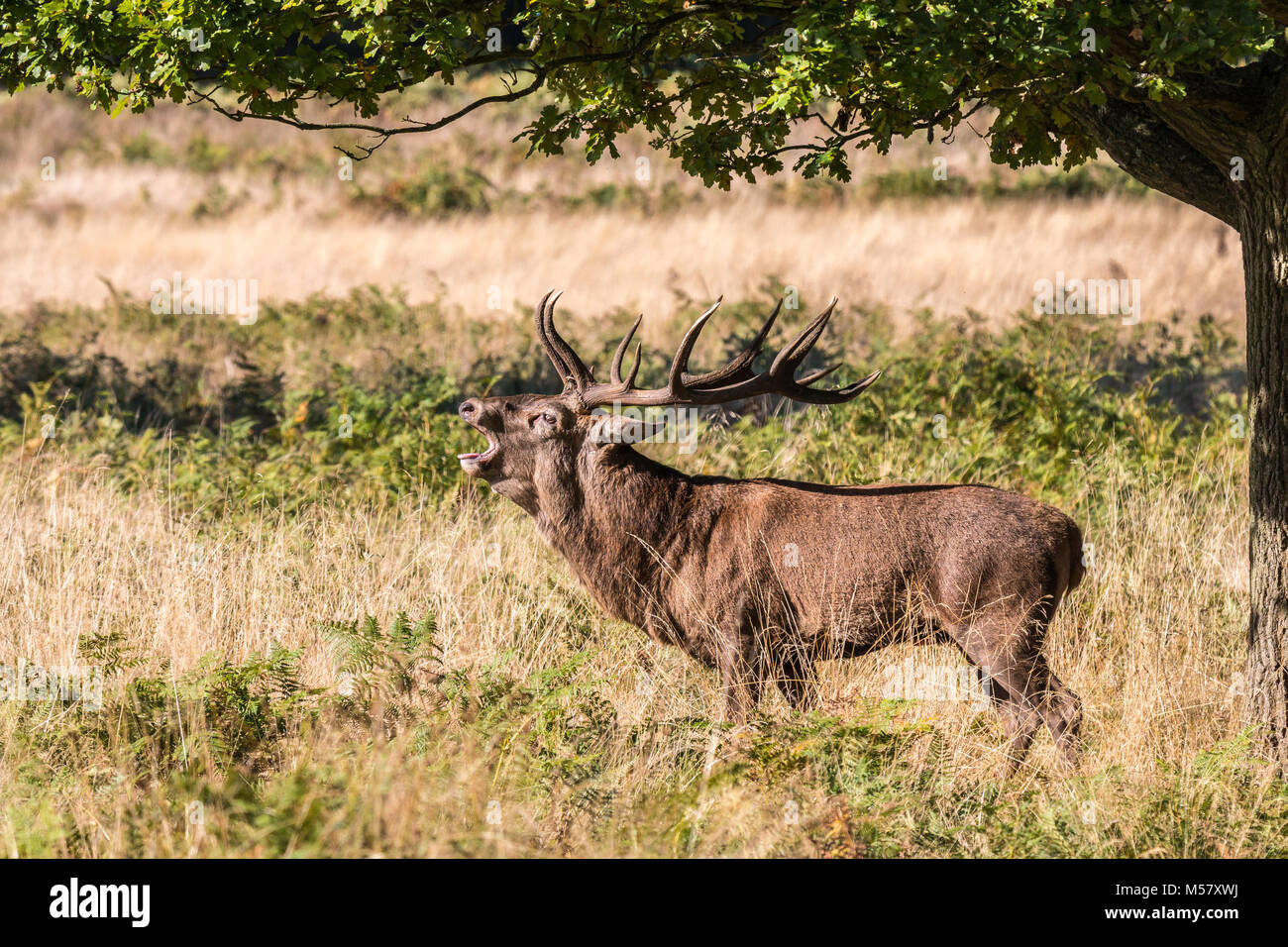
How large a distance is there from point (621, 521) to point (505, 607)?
1.04 metres

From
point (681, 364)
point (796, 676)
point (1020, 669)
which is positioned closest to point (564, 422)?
point (681, 364)

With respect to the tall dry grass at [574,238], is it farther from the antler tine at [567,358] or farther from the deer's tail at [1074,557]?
the deer's tail at [1074,557]

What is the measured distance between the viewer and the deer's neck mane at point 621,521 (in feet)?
22.7

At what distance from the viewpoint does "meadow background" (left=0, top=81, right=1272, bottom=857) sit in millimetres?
5098

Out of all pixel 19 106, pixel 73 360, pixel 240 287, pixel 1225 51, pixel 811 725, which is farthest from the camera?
pixel 19 106

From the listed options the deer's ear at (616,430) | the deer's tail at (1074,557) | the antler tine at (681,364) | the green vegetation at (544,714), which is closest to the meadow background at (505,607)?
the green vegetation at (544,714)

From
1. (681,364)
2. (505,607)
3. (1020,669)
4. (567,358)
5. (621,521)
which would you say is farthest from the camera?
(505,607)

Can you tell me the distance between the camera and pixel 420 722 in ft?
19.3

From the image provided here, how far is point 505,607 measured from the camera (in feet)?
24.8

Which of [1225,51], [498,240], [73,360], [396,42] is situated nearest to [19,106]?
[498,240]

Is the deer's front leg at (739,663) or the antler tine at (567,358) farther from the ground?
the antler tine at (567,358)

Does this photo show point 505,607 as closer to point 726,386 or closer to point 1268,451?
point 726,386

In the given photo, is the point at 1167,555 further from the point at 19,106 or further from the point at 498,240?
the point at 19,106
